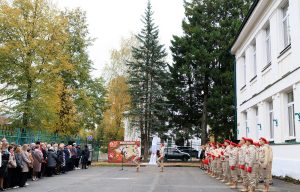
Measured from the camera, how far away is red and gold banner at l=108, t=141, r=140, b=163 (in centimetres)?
3631

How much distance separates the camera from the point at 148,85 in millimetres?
44719

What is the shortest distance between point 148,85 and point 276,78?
2445 centimetres

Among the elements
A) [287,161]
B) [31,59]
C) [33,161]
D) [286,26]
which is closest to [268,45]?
[286,26]

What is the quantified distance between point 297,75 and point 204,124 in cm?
2451

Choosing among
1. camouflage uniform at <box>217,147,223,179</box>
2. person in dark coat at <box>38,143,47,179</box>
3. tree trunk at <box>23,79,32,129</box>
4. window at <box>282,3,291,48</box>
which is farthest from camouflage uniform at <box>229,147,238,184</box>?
tree trunk at <box>23,79,32,129</box>

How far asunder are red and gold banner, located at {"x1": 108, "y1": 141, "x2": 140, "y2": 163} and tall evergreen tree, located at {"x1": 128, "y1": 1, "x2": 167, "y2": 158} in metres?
6.71

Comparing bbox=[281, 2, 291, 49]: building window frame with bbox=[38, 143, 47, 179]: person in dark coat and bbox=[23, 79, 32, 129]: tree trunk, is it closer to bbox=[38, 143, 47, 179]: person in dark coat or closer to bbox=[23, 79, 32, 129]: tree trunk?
bbox=[38, 143, 47, 179]: person in dark coat

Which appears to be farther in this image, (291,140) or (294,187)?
(291,140)

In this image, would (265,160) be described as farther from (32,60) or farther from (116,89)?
(116,89)

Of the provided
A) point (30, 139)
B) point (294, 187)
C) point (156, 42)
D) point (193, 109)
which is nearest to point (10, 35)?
point (30, 139)

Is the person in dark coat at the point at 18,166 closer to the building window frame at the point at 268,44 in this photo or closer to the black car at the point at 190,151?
the building window frame at the point at 268,44

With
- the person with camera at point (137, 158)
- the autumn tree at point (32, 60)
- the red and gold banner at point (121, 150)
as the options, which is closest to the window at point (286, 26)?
the person with camera at point (137, 158)

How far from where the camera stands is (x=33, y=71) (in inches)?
1330

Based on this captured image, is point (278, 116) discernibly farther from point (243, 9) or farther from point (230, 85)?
point (243, 9)
